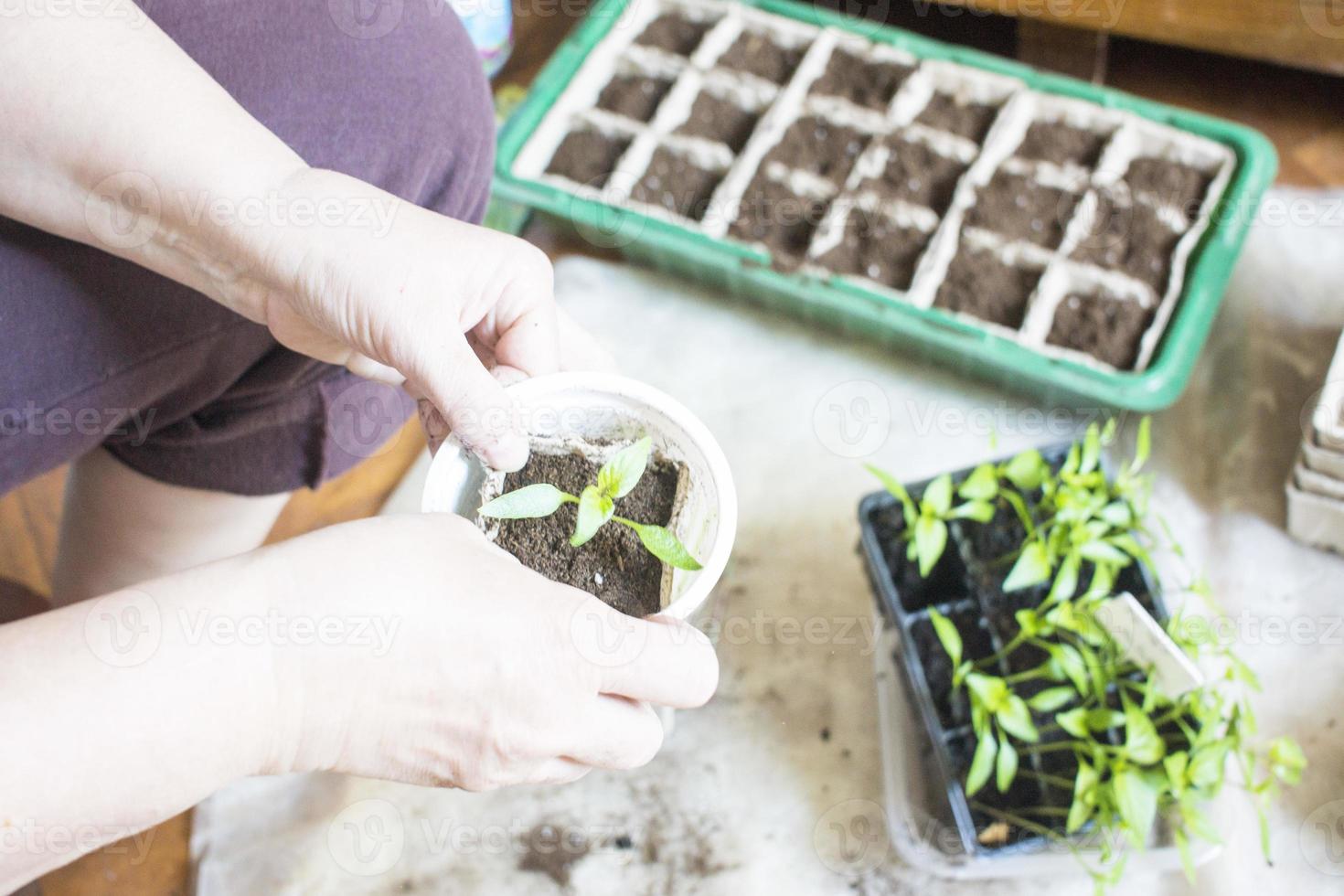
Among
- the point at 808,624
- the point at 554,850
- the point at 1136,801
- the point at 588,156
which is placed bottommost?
the point at 554,850

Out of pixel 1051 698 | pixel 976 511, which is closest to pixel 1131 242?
pixel 976 511

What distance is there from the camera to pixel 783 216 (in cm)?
123

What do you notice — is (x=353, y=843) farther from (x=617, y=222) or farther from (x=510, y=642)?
(x=617, y=222)

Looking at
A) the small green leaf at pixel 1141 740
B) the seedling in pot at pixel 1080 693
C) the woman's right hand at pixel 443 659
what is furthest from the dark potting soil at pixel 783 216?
the woman's right hand at pixel 443 659

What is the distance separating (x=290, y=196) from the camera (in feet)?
1.96

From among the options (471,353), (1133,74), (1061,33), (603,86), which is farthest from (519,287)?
(1133,74)

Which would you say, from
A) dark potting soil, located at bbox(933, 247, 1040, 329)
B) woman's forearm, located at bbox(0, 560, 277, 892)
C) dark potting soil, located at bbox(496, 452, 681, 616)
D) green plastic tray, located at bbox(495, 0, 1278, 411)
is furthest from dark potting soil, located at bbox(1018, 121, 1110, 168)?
woman's forearm, located at bbox(0, 560, 277, 892)

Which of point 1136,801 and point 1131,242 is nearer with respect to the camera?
point 1136,801

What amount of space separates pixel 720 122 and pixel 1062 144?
15.4 inches

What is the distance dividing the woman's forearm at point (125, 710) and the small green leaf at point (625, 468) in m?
0.19

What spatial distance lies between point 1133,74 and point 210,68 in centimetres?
114

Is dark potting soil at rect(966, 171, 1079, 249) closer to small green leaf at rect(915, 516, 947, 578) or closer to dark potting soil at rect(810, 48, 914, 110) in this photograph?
dark potting soil at rect(810, 48, 914, 110)

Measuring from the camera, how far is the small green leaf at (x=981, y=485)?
0.87 m

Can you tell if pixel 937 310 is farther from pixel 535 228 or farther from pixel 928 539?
pixel 535 228
